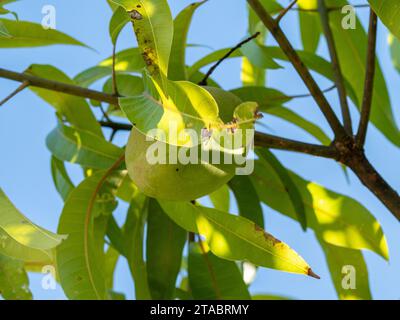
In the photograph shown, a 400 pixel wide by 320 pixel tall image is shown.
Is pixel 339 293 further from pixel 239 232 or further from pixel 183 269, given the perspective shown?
pixel 183 269

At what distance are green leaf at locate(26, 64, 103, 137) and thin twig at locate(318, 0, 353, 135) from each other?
466 mm

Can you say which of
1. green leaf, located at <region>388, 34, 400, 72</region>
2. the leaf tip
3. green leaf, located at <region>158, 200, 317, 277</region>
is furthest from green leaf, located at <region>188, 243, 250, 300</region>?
green leaf, located at <region>388, 34, 400, 72</region>

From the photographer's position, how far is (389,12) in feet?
3.07

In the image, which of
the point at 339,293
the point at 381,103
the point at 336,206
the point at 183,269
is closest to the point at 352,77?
the point at 381,103

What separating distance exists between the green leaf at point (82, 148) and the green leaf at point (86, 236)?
0.13 feet

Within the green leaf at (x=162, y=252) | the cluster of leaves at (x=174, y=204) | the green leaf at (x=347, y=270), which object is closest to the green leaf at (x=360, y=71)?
the cluster of leaves at (x=174, y=204)

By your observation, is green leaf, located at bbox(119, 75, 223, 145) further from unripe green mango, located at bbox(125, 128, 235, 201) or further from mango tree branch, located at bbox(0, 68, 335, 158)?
mango tree branch, located at bbox(0, 68, 335, 158)

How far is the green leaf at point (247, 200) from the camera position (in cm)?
142

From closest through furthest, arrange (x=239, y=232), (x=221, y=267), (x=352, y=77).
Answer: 1. (x=239, y=232)
2. (x=221, y=267)
3. (x=352, y=77)

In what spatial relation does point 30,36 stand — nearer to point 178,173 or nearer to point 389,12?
point 178,173

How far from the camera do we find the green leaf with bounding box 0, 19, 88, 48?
4.59 feet

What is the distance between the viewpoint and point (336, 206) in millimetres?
1418

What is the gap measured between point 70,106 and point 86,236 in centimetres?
28

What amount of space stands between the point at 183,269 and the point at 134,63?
0.75 m
